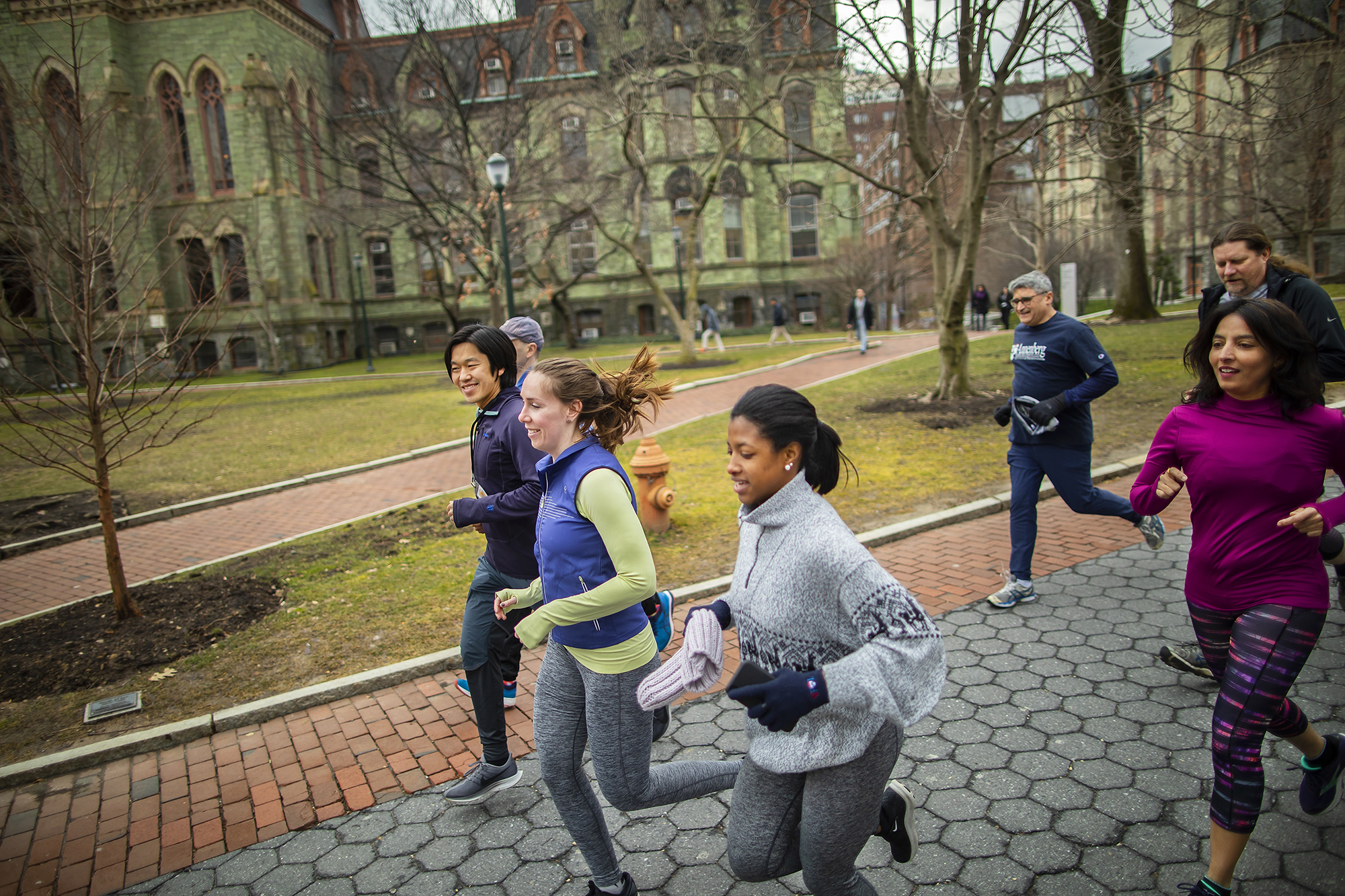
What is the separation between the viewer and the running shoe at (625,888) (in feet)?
9.44

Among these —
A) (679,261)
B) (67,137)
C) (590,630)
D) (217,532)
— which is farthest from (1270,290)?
(679,261)

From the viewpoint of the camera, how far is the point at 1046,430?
5.12 metres

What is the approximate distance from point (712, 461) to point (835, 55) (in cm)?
828

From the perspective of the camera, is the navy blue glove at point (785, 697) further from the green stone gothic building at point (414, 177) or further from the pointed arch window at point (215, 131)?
the pointed arch window at point (215, 131)

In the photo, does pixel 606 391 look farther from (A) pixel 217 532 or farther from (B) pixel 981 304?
(B) pixel 981 304

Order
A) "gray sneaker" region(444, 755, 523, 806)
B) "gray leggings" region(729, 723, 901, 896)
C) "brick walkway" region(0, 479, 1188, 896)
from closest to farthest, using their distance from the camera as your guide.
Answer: "gray leggings" region(729, 723, 901, 896) < "brick walkway" region(0, 479, 1188, 896) < "gray sneaker" region(444, 755, 523, 806)

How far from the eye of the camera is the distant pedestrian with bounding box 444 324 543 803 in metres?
3.56

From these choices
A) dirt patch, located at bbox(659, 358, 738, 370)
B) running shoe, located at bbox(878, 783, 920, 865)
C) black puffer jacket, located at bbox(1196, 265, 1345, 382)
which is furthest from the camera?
dirt patch, located at bbox(659, 358, 738, 370)

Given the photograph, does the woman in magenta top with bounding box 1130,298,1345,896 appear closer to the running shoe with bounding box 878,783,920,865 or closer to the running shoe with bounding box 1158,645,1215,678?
the running shoe with bounding box 878,783,920,865

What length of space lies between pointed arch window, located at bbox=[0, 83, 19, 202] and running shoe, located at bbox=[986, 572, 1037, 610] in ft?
25.9

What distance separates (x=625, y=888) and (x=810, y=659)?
1348 mm

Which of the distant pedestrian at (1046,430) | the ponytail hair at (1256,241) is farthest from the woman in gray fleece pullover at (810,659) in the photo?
the distant pedestrian at (1046,430)

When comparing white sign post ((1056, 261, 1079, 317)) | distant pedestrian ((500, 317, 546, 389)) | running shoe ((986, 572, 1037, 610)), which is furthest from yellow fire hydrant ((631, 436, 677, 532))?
white sign post ((1056, 261, 1079, 317))

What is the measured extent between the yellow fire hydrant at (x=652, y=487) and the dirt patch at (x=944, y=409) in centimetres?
570
